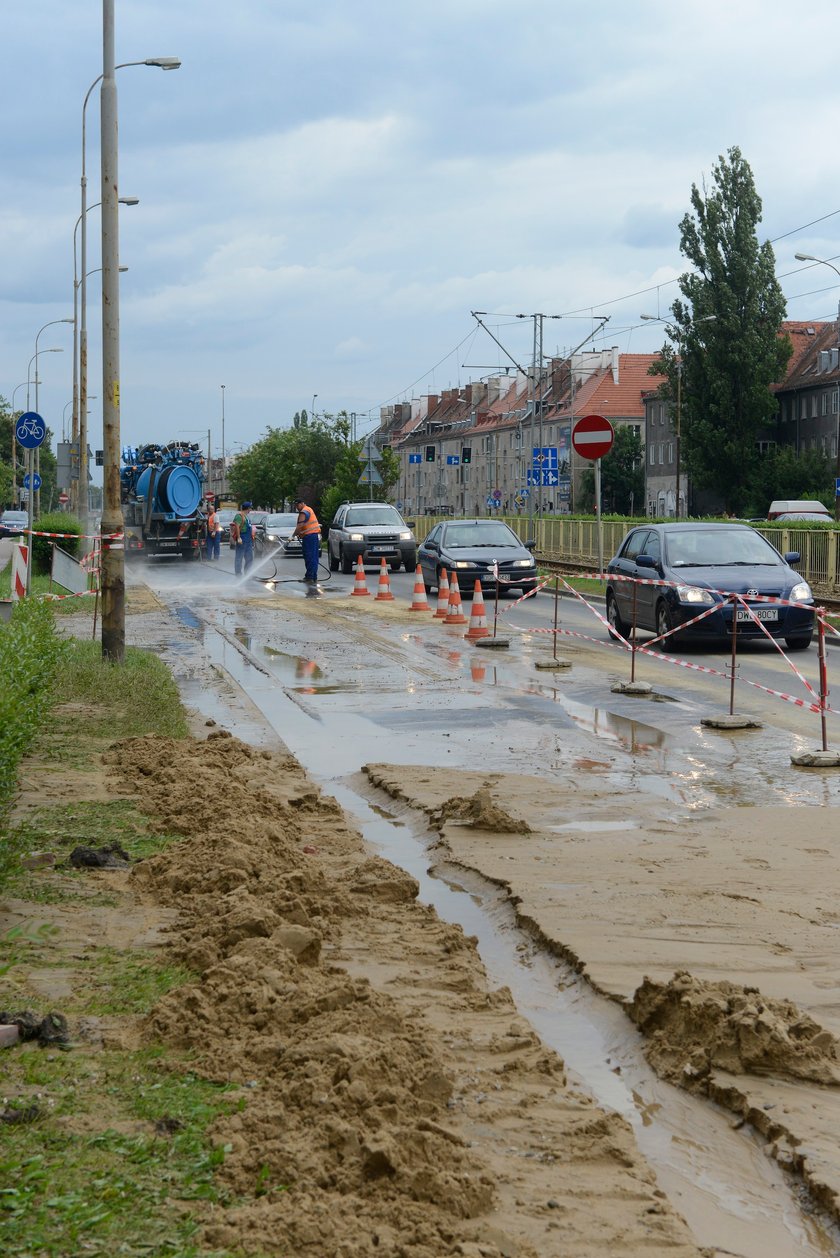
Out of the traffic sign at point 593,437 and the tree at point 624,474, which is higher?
the tree at point 624,474

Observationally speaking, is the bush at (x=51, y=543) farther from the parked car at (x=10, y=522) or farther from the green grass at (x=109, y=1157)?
the parked car at (x=10, y=522)

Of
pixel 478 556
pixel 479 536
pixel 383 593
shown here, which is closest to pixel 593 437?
pixel 478 556

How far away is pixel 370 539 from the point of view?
40.2 m

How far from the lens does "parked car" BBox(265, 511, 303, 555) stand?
179ft

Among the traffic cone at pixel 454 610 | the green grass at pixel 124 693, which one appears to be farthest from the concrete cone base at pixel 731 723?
the traffic cone at pixel 454 610

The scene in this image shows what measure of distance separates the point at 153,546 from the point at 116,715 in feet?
125

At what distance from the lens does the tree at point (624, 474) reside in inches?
4350

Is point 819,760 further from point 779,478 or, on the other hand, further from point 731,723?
point 779,478

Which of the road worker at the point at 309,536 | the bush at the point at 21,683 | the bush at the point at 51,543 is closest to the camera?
the bush at the point at 21,683

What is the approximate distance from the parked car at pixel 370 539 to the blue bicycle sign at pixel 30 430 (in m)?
12.6

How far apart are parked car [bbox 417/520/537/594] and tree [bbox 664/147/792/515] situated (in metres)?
45.2

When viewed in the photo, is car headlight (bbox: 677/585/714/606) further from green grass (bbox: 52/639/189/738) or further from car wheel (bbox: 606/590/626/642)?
green grass (bbox: 52/639/189/738)

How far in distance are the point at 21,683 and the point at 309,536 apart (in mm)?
26572

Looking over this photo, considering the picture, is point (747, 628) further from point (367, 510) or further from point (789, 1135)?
point (367, 510)
